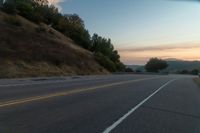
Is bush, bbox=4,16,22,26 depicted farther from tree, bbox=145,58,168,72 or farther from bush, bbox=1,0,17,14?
tree, bbox=145,58,168,72

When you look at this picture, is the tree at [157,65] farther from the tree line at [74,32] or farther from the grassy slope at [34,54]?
the grassy slope at [34,54]

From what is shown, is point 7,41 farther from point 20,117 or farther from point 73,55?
point 20,117

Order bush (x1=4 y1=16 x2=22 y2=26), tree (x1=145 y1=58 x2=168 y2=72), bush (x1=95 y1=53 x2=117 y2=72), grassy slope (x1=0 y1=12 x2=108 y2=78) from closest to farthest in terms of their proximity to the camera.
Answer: grassy slope (x1=0 y1=12 x2=108 y2=78), bush (x1=4 y1=16 x2=22 y2=26), bush (x1=95 y1=53 x2=117 y2=72), tree (x1=145 y1=58 x2=168 y2=72)

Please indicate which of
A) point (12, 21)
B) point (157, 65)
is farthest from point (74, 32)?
point (157, 65)

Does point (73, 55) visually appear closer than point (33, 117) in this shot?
No

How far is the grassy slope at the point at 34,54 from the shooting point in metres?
56.5

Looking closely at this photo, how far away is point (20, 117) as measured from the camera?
1218 centimetres

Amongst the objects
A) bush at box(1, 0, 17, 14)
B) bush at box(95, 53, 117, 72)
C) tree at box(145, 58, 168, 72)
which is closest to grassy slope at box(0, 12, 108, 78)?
bush at box(95, 53, 117, 72)

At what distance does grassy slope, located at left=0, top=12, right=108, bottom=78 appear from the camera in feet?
185

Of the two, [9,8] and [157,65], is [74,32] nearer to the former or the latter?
[9,8]

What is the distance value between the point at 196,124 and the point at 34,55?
53.8 m

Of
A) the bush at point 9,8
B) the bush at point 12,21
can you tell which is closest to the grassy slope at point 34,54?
the bush at point 12,21

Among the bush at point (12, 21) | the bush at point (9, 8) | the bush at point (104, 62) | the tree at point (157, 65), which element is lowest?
the bush at point (104, 62)

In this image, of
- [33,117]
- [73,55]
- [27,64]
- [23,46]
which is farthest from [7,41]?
[33,117]
